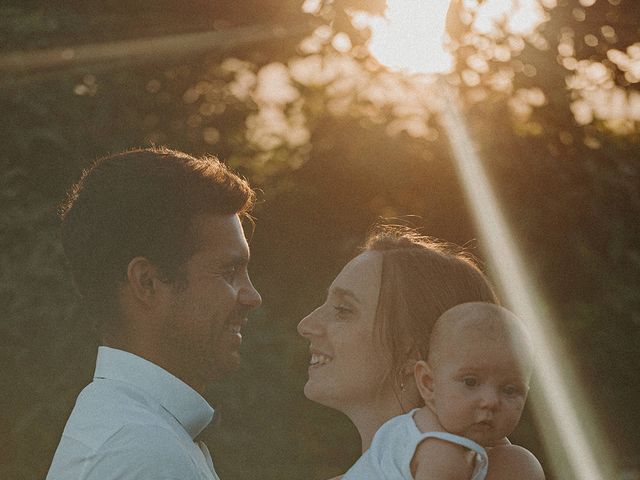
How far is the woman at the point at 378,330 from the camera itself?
3807 millimetres

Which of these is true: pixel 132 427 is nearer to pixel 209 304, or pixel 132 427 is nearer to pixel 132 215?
pixel 209 304

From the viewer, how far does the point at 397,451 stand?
3498 millimetres

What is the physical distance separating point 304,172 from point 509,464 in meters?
5.92

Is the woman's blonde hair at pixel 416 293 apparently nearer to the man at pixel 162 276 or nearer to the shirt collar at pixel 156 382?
the man at pixel 162 276

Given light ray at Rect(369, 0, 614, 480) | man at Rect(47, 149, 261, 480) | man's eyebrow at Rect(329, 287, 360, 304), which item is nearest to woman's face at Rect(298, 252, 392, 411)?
man's eyebrow at Rect(329, 287, 360, 304)

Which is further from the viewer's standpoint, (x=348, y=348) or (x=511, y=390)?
(x=348, y=348)

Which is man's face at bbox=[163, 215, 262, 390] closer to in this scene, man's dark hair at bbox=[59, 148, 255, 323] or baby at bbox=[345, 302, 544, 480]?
man's dark hair at bbox=[59, 148, 255, 323]

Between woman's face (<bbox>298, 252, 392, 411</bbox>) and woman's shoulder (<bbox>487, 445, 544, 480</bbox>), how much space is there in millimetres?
448

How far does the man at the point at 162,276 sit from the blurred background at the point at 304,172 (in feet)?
15.4

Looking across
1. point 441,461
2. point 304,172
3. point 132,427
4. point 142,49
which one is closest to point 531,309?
point 304,172

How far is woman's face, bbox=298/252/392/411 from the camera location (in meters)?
3.82

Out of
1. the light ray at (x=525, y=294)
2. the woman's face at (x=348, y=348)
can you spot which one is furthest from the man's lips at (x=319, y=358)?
the light ray at (x=525, y=294)

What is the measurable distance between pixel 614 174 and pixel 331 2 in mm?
2696

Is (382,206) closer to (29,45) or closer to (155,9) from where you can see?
(155,9)
